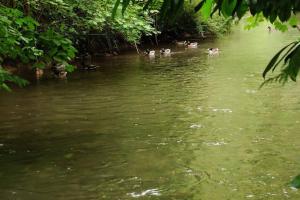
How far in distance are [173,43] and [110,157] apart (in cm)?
2825

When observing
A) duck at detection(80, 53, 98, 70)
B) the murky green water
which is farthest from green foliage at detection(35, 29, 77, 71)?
duck at detection(80, 53, 98, 70)

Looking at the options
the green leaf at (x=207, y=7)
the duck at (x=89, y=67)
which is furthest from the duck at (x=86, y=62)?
the green leaf at (x=207, y=7)

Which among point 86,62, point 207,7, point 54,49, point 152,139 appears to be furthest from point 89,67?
point 207,7

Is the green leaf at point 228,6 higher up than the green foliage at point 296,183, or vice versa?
the green leaf at point 228,6

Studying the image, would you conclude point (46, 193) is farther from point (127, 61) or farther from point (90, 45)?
point (90, 45)

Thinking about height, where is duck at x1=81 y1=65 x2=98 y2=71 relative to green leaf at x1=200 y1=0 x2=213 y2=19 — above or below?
below

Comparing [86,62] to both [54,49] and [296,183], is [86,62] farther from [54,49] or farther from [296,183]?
[296,183]

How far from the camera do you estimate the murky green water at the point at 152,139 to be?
8.09 meters

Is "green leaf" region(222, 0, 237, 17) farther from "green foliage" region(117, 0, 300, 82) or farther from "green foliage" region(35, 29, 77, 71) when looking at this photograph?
"green foliage" region(35, 29, 77, 71)

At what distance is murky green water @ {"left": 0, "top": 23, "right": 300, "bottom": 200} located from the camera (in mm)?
8094

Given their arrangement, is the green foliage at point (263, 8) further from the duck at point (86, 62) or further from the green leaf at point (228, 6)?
the duck at point (86, 62)

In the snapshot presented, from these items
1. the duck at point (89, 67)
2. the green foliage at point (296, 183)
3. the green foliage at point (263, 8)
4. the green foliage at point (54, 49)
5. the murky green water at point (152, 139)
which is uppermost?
the green foliage at point (263, 8)

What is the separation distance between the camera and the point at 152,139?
36.0ft

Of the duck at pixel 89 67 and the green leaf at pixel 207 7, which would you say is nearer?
the green leaf at pixel 207 7
